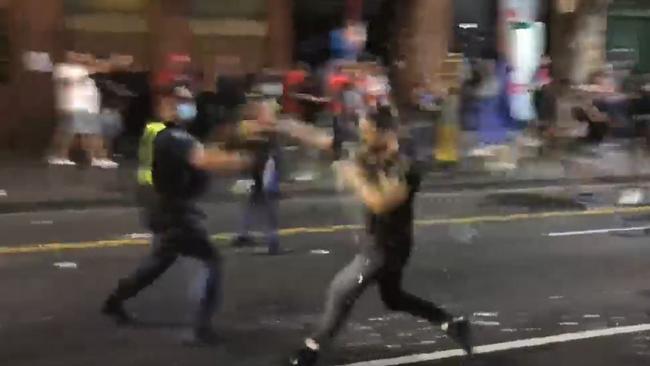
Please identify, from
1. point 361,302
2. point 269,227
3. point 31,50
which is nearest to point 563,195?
point 269,227

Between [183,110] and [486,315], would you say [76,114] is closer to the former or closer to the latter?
[183,110]

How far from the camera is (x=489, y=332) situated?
769 cm

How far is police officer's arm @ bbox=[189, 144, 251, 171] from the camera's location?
6613mm

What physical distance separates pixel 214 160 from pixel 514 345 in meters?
2.39

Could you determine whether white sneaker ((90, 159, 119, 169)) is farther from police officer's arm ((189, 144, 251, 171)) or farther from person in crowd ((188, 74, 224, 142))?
police officer's arm ((189, 144, 251, 171))

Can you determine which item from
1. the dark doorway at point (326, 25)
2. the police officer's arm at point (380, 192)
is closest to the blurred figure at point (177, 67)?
the dark doorway at point (326, 25)

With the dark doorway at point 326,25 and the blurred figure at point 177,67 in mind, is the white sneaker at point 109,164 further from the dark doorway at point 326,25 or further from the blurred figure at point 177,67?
the dark doorway at point 326,25

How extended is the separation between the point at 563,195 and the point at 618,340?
807 cm

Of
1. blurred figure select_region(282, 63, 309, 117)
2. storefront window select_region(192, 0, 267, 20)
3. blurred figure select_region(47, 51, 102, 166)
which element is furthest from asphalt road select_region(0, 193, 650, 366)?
storefront window select_region(192, 0, 267, 20)

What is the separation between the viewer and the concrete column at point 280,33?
67.4 ft

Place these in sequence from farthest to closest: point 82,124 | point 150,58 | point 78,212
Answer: point 150,58 < point 82,124 < point 78,212

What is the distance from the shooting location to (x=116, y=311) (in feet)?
26.0

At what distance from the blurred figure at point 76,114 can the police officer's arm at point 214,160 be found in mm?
9848

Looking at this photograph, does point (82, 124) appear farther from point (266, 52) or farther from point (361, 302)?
point (361, 302)
